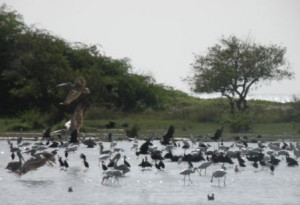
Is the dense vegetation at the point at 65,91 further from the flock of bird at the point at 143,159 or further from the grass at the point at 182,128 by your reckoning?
the flock of bird at the point at 143,159

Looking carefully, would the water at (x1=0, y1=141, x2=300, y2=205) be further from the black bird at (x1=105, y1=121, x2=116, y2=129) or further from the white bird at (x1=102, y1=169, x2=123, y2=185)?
the black bird at (x1=105, y1=121, x2=116, y2=129)

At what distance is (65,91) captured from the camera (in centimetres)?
5244

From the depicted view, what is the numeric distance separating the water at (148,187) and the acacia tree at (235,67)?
26397mm

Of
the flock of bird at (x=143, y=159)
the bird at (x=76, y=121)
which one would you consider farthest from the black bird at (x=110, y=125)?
the bird at (x=76, y=121)

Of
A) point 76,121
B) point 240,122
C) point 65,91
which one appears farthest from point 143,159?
point 65,91

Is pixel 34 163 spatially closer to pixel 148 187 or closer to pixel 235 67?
pixel 148 187

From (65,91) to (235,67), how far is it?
33.0 feet

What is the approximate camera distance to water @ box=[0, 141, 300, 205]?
67.7ft

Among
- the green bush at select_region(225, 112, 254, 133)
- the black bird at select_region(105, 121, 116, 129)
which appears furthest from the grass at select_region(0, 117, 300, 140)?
the green bush at select_region(225, 112, 254, 133)

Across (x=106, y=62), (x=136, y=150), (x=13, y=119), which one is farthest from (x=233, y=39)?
(x=136, y=150)

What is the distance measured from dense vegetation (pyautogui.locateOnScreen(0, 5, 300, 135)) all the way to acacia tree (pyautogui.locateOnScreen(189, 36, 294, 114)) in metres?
1.17

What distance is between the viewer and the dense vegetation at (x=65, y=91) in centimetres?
5175

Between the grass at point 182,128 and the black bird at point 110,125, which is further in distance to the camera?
the black bird at point 110,125

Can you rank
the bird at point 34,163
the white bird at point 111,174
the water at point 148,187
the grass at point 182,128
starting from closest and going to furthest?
the water at point 148,187 → the white bird at point 111,174 → the bird at point 34,163 → the grass at point 182,128
